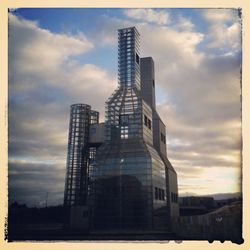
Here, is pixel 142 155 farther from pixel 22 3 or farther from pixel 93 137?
pixel 22 3

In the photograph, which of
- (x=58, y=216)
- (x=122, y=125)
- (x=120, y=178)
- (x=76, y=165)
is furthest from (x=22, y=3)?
(x=58, y=216)

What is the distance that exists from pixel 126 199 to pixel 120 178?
4.16 meters

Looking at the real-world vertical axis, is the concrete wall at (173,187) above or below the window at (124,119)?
below

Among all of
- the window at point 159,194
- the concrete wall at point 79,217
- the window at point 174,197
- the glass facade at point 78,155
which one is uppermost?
the glass facade at point 78,155

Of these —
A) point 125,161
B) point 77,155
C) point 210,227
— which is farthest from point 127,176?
point 77,155

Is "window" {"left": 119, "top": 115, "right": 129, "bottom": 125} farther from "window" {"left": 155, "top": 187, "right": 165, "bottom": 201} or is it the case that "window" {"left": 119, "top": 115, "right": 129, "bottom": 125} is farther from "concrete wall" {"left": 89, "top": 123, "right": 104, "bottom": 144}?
"window" {"left": 155, "top": 187, "right": 165, "bottom": 201}

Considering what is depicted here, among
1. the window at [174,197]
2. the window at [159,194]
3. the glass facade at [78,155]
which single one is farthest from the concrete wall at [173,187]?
the glass facade at [78,155]

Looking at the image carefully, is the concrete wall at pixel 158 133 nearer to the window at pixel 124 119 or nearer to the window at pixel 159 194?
the window at pixel 159 194

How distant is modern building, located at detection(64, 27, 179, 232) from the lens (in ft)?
215

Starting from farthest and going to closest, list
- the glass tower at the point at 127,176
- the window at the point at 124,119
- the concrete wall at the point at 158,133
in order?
1. the concrete wall at the point at 158,133
2. the window at the point at 124,119
3. the glass tower at the point at 127,176

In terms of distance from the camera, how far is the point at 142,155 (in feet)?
226

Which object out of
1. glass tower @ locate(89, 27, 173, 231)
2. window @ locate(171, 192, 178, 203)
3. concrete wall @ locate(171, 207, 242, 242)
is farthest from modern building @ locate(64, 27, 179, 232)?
concrete wall @ locate(171, 207, 242, 242)

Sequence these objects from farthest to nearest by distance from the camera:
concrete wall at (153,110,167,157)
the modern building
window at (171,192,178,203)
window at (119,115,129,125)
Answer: concrete wall at (153,110,167,157)
window at (171,192,178,203)
window at (119,115,129,125)
the modern building

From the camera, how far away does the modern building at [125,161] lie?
65.6m
